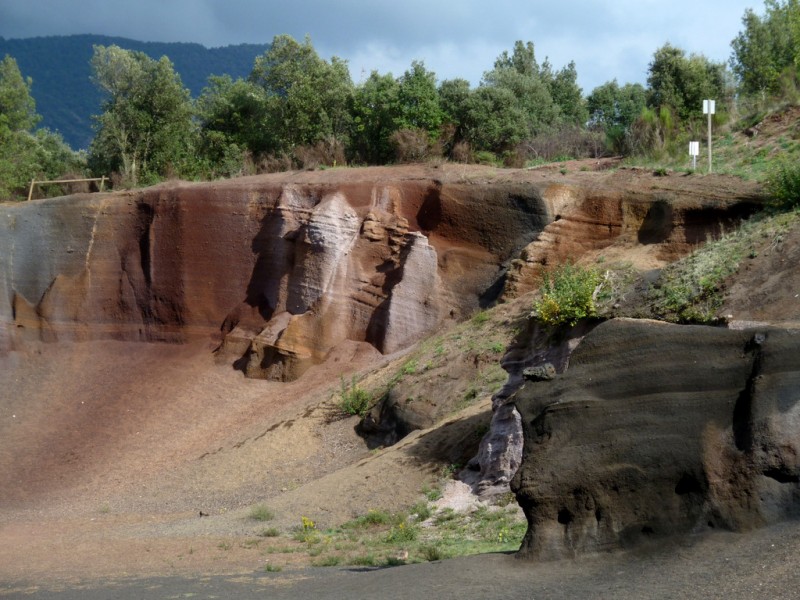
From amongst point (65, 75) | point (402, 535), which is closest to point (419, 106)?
point (402, 535)

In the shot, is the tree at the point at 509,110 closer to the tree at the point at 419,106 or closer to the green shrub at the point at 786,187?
the tree at the point at 419,106

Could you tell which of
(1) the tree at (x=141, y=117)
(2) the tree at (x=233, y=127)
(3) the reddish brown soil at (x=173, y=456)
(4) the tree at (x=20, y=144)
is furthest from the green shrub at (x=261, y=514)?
(4) the tree at (x=20, y=144)

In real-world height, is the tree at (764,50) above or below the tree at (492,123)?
above

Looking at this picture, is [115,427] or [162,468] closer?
[162,468]

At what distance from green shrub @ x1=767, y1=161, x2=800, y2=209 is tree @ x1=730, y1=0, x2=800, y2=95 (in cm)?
1370

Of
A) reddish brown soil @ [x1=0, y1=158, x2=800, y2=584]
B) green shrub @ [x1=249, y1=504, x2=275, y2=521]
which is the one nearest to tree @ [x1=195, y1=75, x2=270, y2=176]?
reddish brown soil @ [x1=0, y1=158, x2=800, y2=584]

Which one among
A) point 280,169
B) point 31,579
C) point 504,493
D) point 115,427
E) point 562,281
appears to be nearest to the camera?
point 31,579

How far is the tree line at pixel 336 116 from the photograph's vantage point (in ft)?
109

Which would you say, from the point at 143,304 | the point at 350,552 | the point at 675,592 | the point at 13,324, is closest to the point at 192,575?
the point at 350,552

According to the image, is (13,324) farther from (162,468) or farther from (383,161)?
(383,161)

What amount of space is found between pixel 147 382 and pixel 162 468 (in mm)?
4369

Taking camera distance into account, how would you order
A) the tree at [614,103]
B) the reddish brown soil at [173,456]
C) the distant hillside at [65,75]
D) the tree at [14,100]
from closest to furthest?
the reddish brown soil at [173,456], the tree at [14,100], the tree at [614,103], the distant hillside at [65,75]

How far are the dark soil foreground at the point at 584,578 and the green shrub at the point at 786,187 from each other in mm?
11791

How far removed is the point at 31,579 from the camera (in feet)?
45.7
